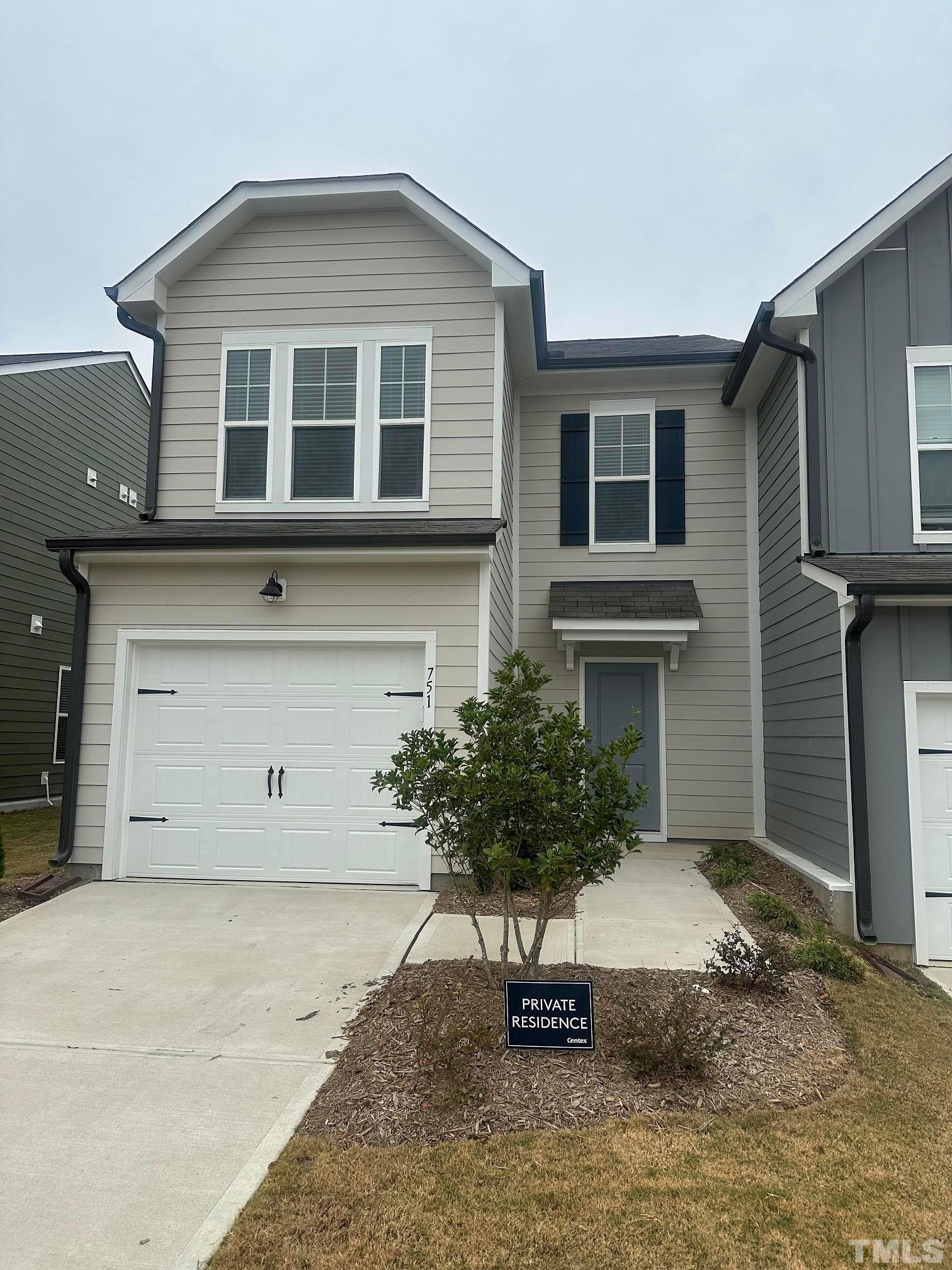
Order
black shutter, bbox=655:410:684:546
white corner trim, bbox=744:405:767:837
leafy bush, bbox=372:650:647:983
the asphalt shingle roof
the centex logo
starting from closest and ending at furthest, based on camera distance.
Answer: the centex logo → leafy bush, bbox=372:650:647:983 → the asphalt shingle roof → white corner trim, bbox=744:405:767:837 → black shutter, bbox=655:410:684:546

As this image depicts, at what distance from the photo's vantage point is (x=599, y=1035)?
4.07 metres

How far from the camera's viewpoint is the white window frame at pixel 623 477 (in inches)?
386

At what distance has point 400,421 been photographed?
8.09 meters

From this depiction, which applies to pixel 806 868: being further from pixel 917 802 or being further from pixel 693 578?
pixel 693 578

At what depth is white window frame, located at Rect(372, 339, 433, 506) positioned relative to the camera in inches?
316

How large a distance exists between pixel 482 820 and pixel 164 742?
4.61 metres

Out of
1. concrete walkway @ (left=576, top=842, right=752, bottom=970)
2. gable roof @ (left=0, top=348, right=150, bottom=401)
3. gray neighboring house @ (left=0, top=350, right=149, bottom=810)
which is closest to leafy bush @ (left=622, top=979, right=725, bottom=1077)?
concrete walkway @ (left=576, top=842, right=752, bottom=970)

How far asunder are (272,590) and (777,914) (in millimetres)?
4986

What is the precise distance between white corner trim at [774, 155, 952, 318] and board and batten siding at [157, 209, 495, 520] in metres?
2.77

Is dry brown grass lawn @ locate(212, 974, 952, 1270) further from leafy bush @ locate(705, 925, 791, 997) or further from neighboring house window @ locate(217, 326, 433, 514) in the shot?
neighboring house window @ locate(217, 326, 433, 514)

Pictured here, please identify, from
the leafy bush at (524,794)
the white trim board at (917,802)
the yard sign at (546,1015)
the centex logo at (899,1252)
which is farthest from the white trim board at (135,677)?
the centex logo at (899,1252)

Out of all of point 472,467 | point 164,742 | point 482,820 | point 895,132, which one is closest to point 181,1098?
point 482,820

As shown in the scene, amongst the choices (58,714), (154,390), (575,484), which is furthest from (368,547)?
(58,714)

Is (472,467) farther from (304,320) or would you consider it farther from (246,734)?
(246,734)
